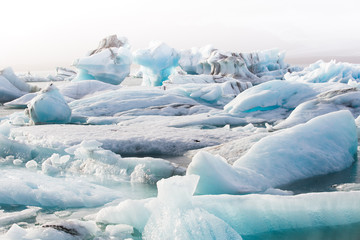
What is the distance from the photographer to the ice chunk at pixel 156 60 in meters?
20.9

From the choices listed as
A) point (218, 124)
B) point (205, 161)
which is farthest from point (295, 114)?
point (205, 161)

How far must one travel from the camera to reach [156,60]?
21.2m

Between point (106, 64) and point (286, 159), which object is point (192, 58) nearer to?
point (106, 64)

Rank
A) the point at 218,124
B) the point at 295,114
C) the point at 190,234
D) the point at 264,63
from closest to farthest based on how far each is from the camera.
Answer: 1. the point at 190,234
2. the point at 295,114
3. the point at 218,124
4. the point at 264,63

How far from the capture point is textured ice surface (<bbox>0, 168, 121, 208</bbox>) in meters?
3.27

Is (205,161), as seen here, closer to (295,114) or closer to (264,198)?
(264,198)

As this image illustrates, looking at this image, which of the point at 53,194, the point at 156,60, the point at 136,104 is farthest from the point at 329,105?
the point at 156,60

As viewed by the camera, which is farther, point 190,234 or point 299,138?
point 299,138

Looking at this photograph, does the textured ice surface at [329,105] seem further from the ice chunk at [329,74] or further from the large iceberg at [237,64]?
the large iceberg at [237,64]

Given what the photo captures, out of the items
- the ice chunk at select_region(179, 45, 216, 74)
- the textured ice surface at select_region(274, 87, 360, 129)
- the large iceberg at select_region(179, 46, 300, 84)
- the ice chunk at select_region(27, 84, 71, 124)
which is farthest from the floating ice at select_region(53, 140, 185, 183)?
the ice chunk at select_region(179, 45, 216, 74)

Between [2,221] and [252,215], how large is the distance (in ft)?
6.21

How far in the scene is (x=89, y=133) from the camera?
6.48m

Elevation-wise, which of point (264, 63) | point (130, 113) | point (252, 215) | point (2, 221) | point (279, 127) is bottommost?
point (264, 63)

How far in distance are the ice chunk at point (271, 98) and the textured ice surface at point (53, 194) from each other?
6.68 meters
